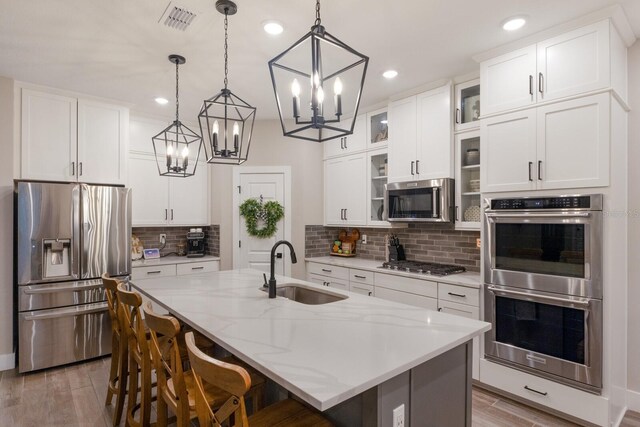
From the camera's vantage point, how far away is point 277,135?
4.89 metres

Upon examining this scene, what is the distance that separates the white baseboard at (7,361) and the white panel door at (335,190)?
11.8 ft

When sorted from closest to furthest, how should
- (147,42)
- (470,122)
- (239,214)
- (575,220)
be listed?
(575,220), (147,42), (470,122), (239,214)

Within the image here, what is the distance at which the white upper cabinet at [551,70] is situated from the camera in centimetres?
233

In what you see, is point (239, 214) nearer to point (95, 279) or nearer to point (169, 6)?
point (95, 279)

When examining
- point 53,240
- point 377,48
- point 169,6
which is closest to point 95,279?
point 53,240

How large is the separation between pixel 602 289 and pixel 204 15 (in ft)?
10.4

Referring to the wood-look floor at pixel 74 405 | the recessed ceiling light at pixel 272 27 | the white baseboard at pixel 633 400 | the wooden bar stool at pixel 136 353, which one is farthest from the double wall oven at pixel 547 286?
the wooden bar stool at pixel 136 353

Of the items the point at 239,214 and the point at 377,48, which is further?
the point at 239,214

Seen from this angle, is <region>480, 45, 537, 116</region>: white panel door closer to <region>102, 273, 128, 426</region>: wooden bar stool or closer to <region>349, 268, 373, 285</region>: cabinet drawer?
<region>349, 268, 373, 285</region>: cabinet drawer

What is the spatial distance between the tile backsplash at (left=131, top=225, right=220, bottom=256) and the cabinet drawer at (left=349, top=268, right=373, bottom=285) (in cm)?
193

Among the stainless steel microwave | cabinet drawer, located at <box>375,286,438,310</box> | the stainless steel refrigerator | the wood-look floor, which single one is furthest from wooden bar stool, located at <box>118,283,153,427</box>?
the stainless steel microwave

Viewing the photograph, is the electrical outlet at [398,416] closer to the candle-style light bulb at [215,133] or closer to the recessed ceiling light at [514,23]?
the candle-style light bulb at [215,133]

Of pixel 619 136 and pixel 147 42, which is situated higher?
pixel 147 42

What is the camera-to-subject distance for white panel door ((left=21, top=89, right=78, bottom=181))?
11.2 feet
